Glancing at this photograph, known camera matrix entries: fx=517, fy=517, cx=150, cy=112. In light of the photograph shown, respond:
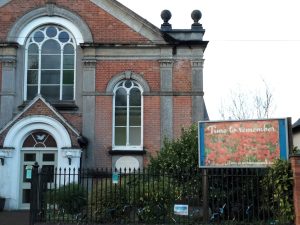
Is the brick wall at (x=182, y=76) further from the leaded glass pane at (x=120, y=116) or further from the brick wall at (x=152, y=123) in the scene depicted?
the leaded glass pane at (x=120, y=116)

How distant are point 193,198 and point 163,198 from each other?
2.68 feet

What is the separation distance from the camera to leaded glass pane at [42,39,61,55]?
21.1 metres

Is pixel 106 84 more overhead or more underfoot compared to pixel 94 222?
more overhead

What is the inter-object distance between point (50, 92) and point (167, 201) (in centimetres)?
971

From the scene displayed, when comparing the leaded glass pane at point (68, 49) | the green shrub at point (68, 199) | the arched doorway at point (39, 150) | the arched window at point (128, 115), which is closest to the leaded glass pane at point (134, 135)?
the arched window at point (128, 115)

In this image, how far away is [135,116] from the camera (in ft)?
67.9

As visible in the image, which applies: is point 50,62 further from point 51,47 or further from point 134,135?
point 134,135

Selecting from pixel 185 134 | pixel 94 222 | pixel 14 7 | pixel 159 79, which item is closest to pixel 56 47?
pixel 14 7

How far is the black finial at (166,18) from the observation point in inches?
843

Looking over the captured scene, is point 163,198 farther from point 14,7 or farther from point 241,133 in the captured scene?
point 14,7

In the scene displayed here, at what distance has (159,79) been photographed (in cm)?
2069

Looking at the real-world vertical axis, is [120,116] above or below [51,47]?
below

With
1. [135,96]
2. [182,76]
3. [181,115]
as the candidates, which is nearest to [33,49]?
[135,96]

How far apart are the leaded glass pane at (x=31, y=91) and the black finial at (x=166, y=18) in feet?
18.9
